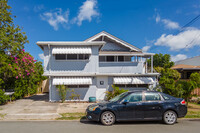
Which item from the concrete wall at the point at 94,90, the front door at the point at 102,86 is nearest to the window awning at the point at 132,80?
the concrete wall at the point at 94,90

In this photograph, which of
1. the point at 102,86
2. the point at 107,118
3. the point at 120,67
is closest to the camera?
the point at 107,118

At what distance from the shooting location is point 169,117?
6477 mm

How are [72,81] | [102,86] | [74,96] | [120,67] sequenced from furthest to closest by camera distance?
1. [120,67]
2. [102,86]
3. [74,96]
4. [72,81]

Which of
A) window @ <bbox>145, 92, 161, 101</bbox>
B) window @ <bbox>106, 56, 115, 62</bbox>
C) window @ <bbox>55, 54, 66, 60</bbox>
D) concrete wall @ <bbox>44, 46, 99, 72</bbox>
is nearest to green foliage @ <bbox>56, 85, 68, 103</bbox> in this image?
concrete wall @ <bbox>44, 46, 99, 72</bbox>

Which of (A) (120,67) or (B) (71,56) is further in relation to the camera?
(A) (120,67)

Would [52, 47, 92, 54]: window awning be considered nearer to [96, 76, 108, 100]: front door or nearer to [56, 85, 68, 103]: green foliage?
[96, 76, 108, 100]: front door

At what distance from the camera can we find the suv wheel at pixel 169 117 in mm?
6463

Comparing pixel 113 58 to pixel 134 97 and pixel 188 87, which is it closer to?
pixel 188 87

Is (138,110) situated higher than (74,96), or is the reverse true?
(138,110)

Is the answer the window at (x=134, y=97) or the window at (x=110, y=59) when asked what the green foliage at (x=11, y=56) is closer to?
the window at (x=110, y=59)

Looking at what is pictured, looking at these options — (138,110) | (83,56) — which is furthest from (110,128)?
(83,56)

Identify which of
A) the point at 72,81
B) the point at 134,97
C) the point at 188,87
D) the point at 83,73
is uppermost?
the point at 83,73

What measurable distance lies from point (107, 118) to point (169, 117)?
2810mm

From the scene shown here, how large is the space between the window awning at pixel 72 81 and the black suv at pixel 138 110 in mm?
6006
